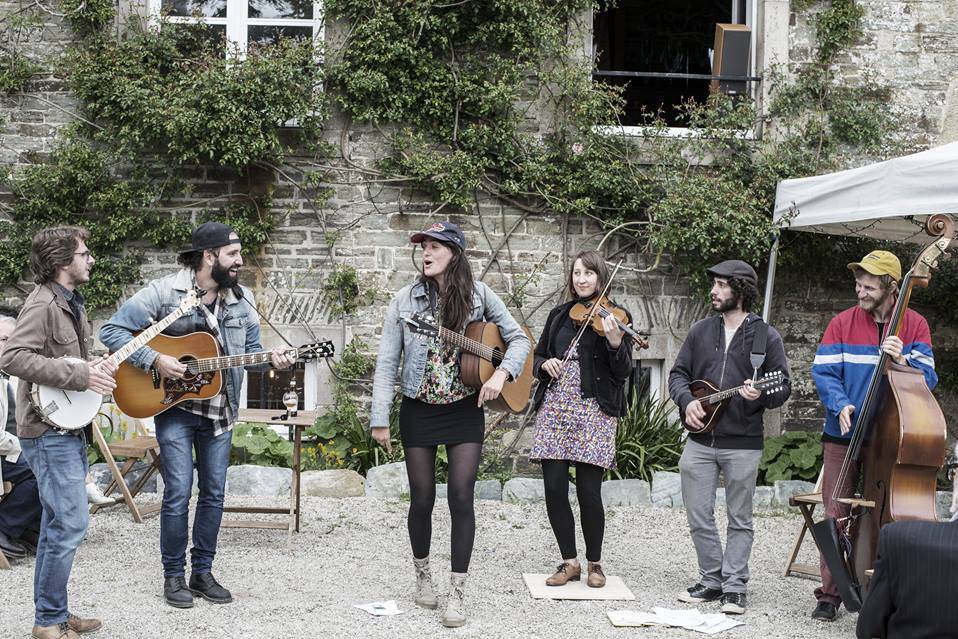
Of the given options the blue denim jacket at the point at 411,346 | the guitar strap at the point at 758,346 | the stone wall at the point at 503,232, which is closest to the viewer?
the blue denim jacket at the point at 411,346

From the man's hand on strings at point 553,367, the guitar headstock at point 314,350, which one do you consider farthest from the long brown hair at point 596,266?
the guitar headstock at point 314,350

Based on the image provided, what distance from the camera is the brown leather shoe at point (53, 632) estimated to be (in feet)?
14.5

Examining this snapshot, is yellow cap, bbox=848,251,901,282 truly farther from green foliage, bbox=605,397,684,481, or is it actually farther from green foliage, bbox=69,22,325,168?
green foliage, bbox=69,22,325,168

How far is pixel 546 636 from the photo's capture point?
480 cm

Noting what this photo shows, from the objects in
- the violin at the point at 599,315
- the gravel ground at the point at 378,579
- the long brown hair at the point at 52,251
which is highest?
the long brown hair at the point at 52,251

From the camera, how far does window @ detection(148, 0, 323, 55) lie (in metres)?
8.76

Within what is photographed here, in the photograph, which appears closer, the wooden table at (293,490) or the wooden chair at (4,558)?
the wooden chair at (4,558)

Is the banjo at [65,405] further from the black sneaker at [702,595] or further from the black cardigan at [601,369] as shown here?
the black sneaker at [702,595]

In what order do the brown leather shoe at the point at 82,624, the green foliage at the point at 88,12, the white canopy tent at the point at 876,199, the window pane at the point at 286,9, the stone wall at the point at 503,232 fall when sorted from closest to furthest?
the brown leather shoe at the point at 82,624 < the white canopy tent at the point at 876,199 < the green foliage at the point at 88,12 < the stone wall at the point at 503,232 < the window pane at the point at 286,9

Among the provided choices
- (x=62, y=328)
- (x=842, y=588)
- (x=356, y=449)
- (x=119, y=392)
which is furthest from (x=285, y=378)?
(x=842, y=588)

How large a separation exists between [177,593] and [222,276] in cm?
157

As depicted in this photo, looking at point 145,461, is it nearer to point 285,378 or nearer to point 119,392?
point 285,378

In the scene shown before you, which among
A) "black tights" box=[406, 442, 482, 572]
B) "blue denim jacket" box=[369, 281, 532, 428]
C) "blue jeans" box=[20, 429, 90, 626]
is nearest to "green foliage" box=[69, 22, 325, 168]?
"blue denim jacket" box=[369, 281, 532, 428]

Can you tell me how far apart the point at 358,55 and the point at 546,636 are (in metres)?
5.36
